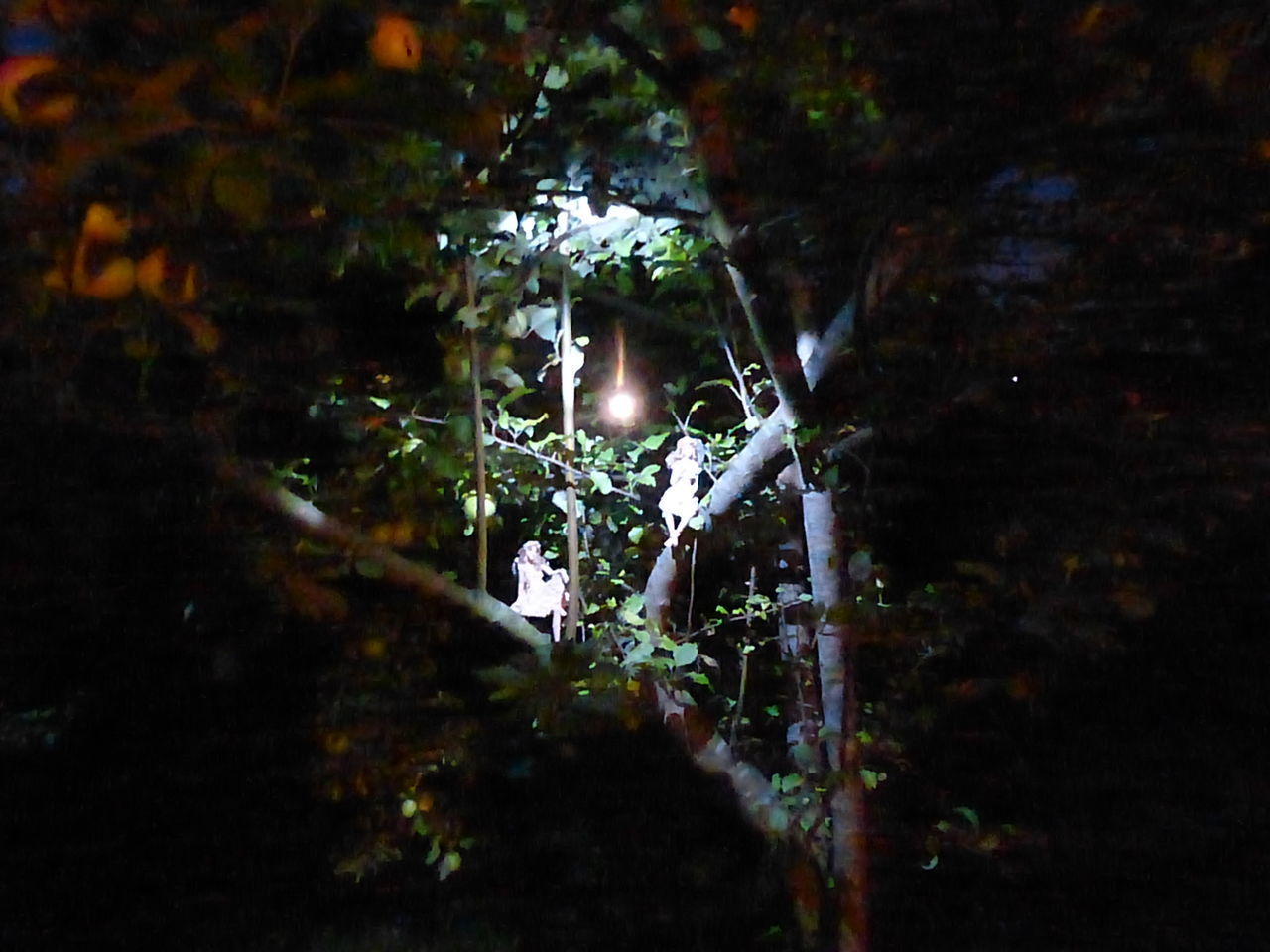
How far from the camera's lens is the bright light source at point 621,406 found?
2908 millimetres

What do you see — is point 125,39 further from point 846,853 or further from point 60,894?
point 60,894

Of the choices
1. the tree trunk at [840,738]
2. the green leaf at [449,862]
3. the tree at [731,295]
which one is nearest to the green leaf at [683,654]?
the tree at [731,295]

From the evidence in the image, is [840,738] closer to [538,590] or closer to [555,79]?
[538,590]

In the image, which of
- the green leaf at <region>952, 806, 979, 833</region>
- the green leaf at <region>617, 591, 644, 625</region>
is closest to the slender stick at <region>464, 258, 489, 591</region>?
the green leaf at <region>617, 591, 644, 625</region>

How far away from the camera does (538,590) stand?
8.72 feet

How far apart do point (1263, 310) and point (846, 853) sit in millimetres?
1926

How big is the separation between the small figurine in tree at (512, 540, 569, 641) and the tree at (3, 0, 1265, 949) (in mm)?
170

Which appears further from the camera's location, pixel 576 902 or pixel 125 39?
pixel 576 902

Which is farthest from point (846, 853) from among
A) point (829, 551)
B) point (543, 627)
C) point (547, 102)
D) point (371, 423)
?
point (547, 102)

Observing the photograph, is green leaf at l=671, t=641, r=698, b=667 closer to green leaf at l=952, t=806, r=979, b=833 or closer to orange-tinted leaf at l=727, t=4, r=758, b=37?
green leaf at l=952, t=806, r=979, b=833

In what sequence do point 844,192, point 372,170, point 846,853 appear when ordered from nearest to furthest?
point 372,170, point 846,853, point 844,192

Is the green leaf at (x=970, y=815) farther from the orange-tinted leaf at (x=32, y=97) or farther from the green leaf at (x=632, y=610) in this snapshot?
the orange-tinted leaf at (x=32, y=97)

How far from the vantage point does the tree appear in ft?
5.49

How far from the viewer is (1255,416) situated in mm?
2502
